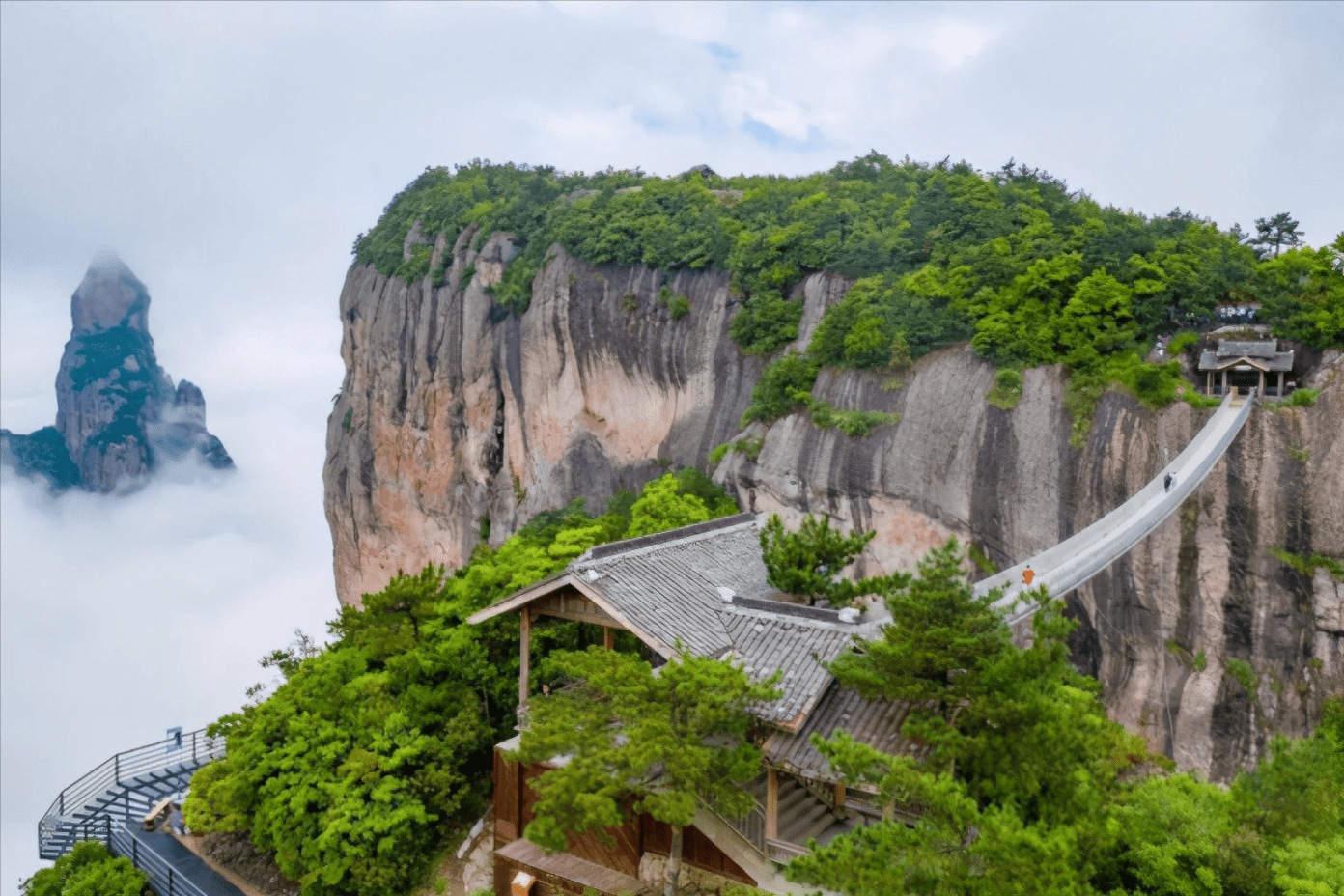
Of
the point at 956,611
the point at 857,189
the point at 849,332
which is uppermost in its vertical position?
Answer: the point at 857,189

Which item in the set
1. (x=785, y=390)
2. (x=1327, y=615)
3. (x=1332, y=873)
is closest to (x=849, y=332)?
(x=785, y=390)

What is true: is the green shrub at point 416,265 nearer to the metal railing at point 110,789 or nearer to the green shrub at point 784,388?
the green shrub at point 784,388

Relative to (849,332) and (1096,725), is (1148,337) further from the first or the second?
(1096,725)

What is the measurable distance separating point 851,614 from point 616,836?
Answer: 13.4 feet

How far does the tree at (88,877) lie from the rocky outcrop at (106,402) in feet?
205

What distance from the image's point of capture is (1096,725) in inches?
350

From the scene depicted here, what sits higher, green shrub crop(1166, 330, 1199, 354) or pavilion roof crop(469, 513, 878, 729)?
green shrub crop(1166, 330, 1199, 354)

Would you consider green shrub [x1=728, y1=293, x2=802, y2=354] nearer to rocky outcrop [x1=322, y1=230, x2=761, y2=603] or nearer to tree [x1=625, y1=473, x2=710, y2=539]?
rocky outcrop [x1=322, y1=230, x2=761, y2=603]

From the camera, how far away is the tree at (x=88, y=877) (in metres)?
15.3

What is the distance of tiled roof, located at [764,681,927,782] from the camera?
9.62 metres

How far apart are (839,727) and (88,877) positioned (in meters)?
13.7

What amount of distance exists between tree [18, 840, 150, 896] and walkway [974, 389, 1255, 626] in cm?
1577

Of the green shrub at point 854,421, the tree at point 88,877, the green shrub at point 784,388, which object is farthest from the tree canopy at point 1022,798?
the green shrub at point 784,388

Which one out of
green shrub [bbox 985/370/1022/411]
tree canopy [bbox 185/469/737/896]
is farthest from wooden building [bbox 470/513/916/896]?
green shrub [bbox 985/370/1022/411]
